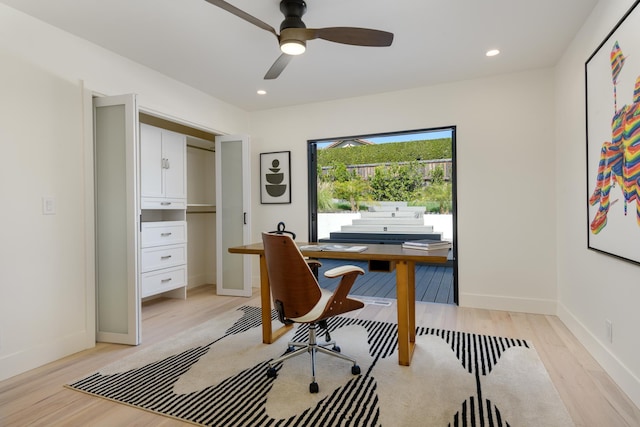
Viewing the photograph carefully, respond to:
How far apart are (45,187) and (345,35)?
7.82ft

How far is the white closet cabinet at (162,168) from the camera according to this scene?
3609 mm

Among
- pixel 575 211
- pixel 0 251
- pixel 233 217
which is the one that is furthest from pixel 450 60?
pixel 0 251

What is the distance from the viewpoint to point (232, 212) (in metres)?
4.27

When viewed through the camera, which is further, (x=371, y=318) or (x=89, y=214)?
(x=371, y=318)

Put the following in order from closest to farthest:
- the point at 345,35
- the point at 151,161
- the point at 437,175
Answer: the point at 345,35 → the point at 151,161 → the point at 437,175

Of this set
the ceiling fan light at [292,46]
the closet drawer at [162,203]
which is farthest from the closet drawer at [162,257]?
the ceiling fan light at [292,46]

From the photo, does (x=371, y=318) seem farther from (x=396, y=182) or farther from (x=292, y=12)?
(x=396, y=182)

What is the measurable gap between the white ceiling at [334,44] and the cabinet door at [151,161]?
0.70 metres

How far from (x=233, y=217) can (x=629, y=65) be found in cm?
382

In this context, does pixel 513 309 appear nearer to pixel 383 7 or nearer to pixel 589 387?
pixel 589 387

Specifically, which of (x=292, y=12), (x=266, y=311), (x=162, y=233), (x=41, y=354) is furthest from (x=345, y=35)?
(x=41, y=354)

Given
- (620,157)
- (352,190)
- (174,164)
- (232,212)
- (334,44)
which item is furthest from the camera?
(352,190)

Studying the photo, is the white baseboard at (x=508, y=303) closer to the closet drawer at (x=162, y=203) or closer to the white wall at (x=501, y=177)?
the white wall at (x=501, y=177)

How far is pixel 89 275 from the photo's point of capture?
270 centimetres
